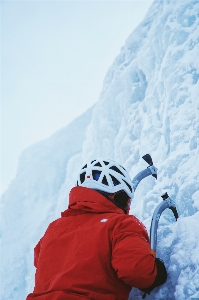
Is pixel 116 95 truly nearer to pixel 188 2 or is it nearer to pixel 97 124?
pixel 97 124

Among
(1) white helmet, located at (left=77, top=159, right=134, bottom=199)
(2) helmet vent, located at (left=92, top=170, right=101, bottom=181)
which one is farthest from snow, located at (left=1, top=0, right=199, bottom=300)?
(2) helmet vent, located at (left=92, top=170, right=101, bottom=181)

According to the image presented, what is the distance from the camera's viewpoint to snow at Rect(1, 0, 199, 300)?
2953 mm

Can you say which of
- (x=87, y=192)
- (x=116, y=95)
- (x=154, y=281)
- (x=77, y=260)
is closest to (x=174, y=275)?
(x=154, y=281)

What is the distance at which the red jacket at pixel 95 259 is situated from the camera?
7.23 feet

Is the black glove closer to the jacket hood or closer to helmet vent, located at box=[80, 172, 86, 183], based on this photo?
the jacket hood

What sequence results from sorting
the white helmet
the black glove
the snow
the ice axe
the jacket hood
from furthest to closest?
the ice axe < the white helmet < the snow < the jacket hood < the black glove

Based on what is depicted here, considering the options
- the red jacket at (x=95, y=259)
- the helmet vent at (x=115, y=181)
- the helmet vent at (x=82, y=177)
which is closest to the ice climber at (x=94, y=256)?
the red jacket at (x=95, y=259)

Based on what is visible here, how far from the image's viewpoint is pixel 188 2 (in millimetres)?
6840

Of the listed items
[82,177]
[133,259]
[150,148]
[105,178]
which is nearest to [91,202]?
[105,178]

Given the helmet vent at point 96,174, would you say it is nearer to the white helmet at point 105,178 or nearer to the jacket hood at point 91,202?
the white helmet at point 105,178

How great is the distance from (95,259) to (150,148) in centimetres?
420

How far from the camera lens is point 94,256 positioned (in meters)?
2.33

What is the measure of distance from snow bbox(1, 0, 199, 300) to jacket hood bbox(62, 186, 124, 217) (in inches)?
28.6

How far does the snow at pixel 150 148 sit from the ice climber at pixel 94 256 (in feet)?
1.57
